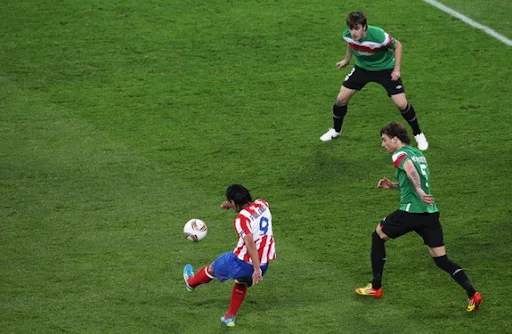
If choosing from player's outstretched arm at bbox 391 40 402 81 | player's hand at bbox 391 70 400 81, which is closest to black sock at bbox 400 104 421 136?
player's hand at bbox 391 70 400 81

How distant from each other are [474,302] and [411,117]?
4.04m

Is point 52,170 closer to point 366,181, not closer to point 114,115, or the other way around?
point 114,115

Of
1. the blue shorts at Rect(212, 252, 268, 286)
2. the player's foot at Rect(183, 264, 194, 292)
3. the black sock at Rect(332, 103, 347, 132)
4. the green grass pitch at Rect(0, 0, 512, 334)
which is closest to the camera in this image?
the blue shorts at Rect(212, 252, 268, 286)

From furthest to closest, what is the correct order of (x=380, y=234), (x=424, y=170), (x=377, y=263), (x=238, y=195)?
(x=377, y=263) < (x=380, y=234) < (x=424, y=170) < (x=238, y=195)

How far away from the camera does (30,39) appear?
56.4ft

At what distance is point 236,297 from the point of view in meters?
10.2

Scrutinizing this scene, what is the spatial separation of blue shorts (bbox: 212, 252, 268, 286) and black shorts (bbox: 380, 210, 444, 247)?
1378 millimetres

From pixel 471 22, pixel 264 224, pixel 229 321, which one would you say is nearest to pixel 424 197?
pixel 264 224

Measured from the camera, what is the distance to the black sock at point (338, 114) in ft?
46.0

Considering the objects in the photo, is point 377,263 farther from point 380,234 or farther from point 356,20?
point 356,20

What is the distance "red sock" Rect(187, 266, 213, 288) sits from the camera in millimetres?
10492

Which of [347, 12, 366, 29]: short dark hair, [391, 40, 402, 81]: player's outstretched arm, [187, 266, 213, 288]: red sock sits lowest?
[187, 266, 213, 288]: red sock

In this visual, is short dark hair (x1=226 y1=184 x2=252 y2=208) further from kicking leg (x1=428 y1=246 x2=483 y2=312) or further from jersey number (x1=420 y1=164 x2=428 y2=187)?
kicking leg (x1=428 y1=246 x2=483 y2=312)

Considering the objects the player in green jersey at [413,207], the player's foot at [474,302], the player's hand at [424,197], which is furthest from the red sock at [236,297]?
the player's foot at [474,302]
